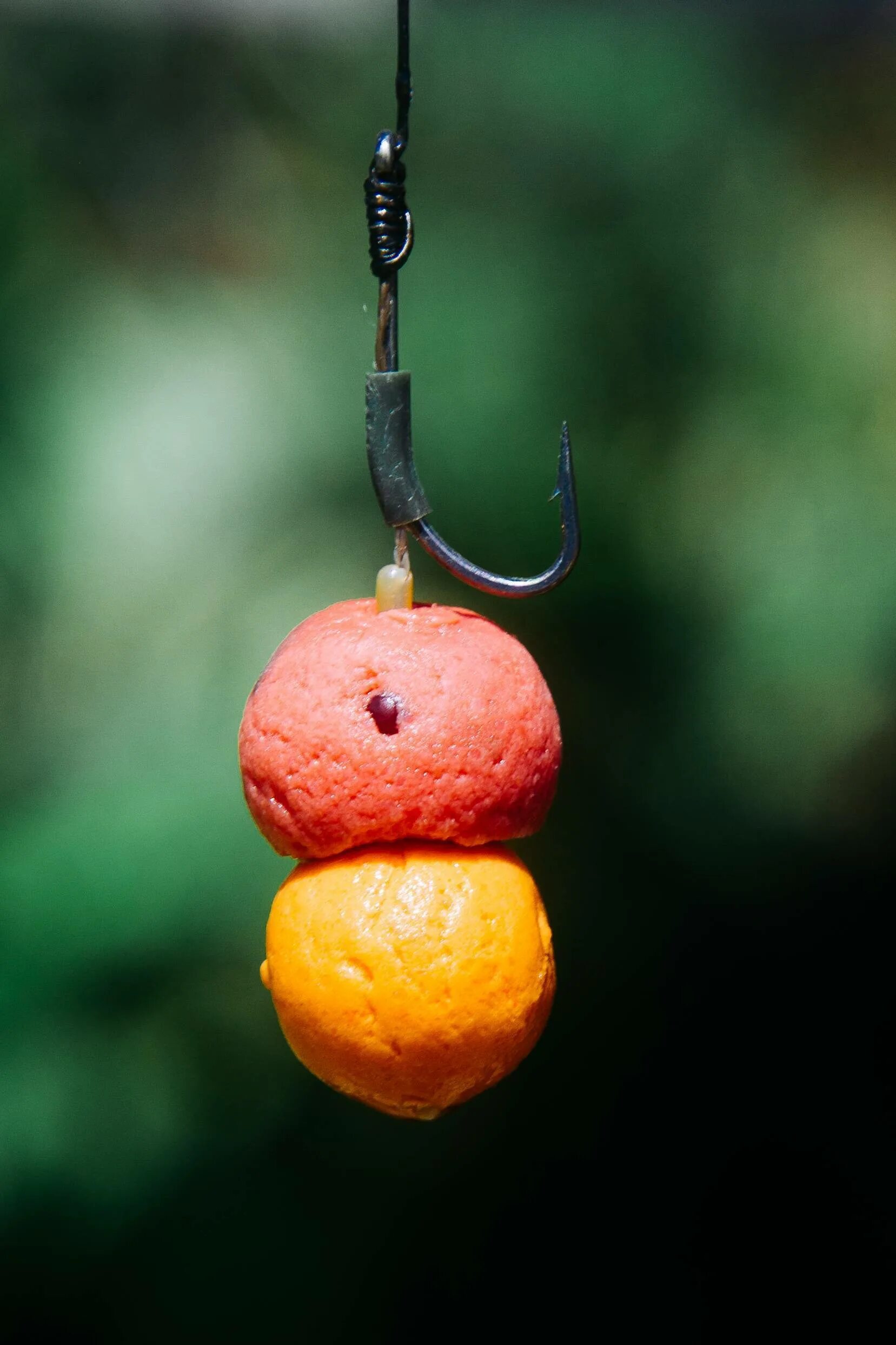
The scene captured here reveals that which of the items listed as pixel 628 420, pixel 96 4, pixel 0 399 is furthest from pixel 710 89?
pixel 0 399

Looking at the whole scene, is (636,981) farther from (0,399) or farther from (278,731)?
(0,399)

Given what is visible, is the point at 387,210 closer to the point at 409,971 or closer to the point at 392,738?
the point at 392,738

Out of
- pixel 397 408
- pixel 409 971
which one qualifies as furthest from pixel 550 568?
pixel 409 971

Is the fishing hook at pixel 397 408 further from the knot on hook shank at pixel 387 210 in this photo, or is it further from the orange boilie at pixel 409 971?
the orange boilie at pixel 409 971

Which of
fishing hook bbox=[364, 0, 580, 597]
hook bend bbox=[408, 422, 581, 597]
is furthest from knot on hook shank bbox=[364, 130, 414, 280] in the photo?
hook bend bbox=[408, 422, 581, 597]

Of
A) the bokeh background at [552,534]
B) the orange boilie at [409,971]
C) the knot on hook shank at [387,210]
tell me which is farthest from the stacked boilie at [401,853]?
the bokeh background at [552,534]

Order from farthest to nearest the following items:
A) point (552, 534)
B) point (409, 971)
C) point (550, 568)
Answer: point (552, 534), point (550, 568), point (409, 971)

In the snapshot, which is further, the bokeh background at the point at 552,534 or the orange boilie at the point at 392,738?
the bokeh background at the point at 552,534
